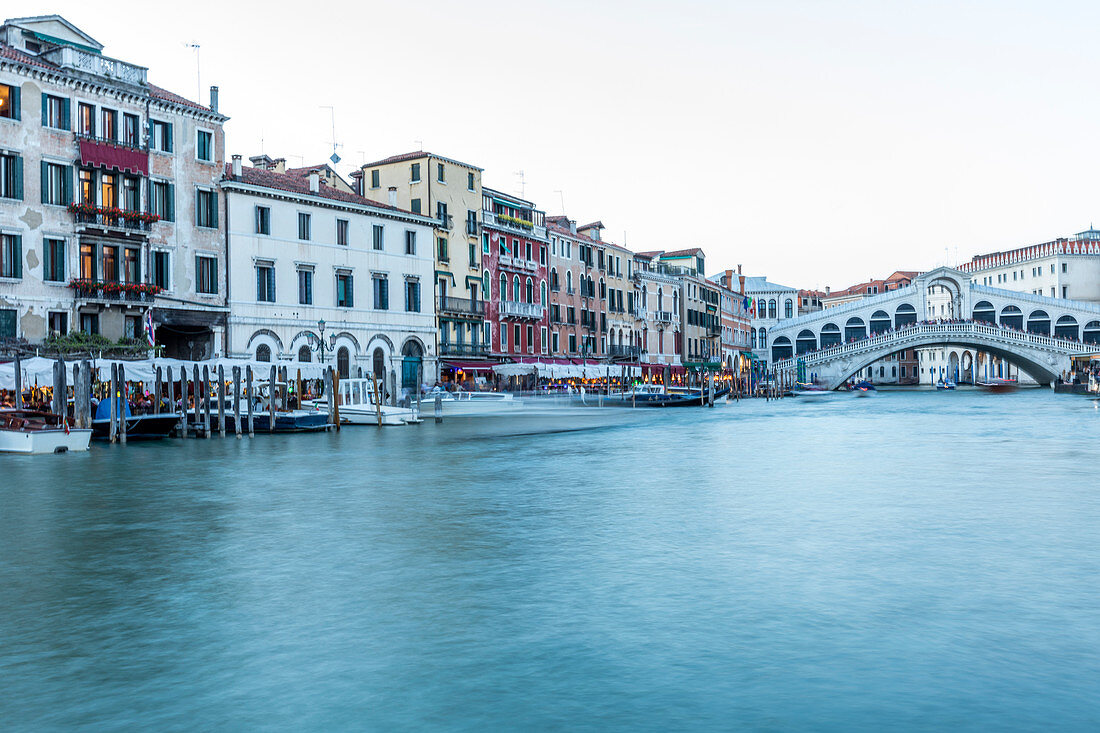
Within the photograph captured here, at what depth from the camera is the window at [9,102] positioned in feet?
92.1

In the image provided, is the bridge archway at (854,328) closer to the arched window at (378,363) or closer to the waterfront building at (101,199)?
the arched window at (378,363)

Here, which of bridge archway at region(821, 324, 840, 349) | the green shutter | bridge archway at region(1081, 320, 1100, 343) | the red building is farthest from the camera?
bridge archway at region(821, 324, 840, 349)

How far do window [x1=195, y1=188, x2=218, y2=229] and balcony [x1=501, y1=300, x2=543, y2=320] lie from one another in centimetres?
1693

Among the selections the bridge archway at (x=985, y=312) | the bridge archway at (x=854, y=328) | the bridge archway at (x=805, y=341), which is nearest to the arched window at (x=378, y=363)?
the bridge archway at (x=805, y=341)

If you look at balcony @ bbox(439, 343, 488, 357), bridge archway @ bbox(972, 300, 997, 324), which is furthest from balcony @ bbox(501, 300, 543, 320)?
bridge archway @ bbox(972, 300, 997, 324)

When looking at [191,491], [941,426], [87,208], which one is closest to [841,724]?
[191,491]

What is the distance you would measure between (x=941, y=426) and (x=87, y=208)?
85.1 ft

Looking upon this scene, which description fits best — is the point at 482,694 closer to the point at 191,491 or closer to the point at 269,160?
the point at 191,491

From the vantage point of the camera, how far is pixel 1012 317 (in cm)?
8925

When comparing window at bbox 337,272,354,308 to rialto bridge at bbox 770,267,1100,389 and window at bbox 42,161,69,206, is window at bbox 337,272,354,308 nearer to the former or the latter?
window at bbox 42,161,69,206

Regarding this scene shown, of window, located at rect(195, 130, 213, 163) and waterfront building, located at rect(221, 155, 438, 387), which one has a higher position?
window, located at rect(195, 130, 213, 163)

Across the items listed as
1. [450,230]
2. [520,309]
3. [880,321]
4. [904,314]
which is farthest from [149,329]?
[904,314]

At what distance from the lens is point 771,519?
1059 centimetres

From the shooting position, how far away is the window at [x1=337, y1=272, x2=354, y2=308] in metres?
38.2
